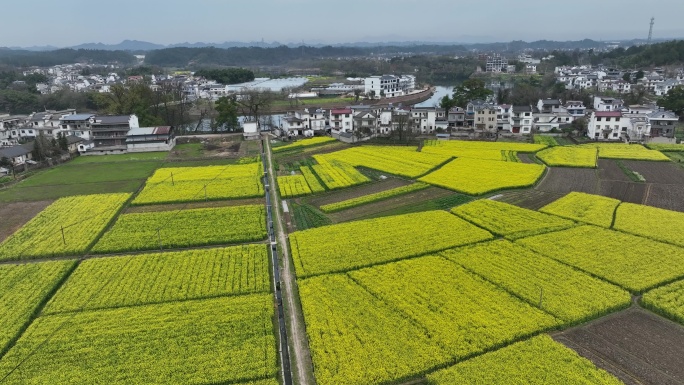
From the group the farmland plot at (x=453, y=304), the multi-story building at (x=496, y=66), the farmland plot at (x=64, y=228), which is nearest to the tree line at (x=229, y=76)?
the multi-story building at (x=496, y=66)

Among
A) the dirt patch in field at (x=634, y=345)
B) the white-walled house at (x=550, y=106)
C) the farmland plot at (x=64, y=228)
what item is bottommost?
the dirt patch in field at (x=634, y=345)

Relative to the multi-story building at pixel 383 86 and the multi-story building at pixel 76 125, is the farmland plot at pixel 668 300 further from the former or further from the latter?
the multi-story building at pixel 383 86

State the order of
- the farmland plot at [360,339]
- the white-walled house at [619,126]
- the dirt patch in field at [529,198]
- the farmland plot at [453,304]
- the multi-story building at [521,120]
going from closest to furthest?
the farmland plot at [360,339] < the farmland plot at [453,304] < the dirt patch in field at [529,198] < the white-walled house at [619,126] < the multi-story building at [521,120]

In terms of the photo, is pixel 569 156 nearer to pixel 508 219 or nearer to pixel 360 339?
pixel 508 219

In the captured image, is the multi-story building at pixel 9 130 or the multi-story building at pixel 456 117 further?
the multi-story building at pixel 456 117

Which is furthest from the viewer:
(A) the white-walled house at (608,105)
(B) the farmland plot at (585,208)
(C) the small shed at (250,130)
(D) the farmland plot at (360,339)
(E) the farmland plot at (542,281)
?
(A) the white-walled house at (608,105)

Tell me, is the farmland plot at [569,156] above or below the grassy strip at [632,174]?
above

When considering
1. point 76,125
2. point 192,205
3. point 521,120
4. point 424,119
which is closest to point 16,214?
point 192,205

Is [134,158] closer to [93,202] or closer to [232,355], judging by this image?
[93,202]
